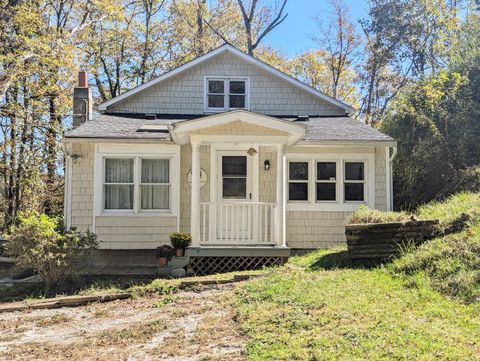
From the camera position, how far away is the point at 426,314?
464 cm

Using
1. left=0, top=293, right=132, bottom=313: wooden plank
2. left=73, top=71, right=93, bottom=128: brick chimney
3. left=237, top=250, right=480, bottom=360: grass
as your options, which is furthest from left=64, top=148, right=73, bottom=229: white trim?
left=237, top=250, right=480, bottom=360: grass

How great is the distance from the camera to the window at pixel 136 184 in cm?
992

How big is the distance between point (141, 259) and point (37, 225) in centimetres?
310

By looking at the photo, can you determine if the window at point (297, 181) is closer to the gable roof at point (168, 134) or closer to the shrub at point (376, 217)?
the gable roof at point (168, 134)

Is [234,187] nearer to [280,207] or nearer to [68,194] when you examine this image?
[280,207]

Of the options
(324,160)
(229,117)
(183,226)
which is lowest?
(183,226)

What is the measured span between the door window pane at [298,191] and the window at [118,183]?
12.6 feet

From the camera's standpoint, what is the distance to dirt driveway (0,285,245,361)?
4.39 m

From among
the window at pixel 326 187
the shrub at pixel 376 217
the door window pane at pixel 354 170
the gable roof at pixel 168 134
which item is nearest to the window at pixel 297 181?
the window at pixel 326 187

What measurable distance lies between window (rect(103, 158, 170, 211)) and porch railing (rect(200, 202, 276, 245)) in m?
1.29

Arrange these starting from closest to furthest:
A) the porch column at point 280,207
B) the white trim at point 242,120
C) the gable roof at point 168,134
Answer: the white trim at point 242,120
the porch column at point 280,207
the gable roof at point 168,134

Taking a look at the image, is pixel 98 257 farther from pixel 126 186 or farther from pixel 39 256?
pixel 39 256

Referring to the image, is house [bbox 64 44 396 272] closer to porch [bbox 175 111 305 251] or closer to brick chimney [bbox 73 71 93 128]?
porch [bbox 175 111 305 251]

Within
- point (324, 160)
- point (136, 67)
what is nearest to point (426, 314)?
point (324, 160)
